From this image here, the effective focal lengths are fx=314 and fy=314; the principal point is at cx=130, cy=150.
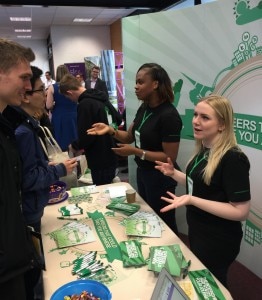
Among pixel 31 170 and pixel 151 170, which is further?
pixel 151 170

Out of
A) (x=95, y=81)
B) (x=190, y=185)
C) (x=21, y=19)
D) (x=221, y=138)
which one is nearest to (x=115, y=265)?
(x=190, y=185)

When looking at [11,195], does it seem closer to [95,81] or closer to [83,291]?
[83,291]

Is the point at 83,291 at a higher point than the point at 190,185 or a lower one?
lower

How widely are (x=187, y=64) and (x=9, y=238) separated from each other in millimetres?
2205

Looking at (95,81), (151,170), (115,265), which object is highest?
(95,81)

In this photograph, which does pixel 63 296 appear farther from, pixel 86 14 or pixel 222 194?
pixel 86 14

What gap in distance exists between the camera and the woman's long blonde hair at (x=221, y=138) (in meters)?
1.47

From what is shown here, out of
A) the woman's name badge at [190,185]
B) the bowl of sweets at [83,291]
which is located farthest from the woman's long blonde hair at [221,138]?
the bowl of sweets at [83,291]

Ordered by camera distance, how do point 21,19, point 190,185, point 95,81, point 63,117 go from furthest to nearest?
point 21,19 → point 95,81 → point 63,117 → point 190,185

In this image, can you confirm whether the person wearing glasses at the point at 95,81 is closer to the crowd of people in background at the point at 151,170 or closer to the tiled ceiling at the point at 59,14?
the tiled ceiling at the point at 59,14

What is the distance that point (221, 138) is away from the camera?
1.51m

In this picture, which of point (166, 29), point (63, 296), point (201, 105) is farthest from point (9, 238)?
point (166, 29)

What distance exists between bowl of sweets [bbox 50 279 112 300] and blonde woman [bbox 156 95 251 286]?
45cm

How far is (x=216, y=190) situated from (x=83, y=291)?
2.45ft
